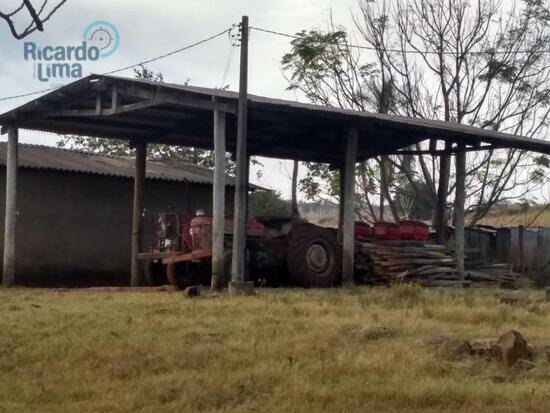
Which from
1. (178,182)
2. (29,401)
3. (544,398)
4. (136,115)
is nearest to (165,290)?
(136,115)

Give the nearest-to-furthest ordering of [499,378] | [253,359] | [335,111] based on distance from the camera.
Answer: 1. [499,378]
2. [253,359]
3. [335,111]

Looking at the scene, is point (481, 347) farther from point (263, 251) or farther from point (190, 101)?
point (263, 251)

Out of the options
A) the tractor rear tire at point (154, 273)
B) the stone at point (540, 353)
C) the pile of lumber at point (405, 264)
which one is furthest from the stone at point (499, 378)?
the tractor rear tire at point (154, 273)

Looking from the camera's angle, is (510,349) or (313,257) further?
(313,257)

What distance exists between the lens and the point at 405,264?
18.2m

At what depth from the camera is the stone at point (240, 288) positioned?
1412 cm

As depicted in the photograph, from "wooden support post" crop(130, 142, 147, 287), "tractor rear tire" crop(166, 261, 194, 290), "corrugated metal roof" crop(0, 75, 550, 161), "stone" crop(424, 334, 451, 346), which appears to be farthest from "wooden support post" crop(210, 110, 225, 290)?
"stone" crop(424, 334, 451, 346)

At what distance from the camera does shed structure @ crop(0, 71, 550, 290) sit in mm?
15469

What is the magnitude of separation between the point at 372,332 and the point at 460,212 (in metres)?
10.5

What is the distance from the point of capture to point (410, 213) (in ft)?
117

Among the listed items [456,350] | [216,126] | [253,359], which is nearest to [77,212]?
[216,126]

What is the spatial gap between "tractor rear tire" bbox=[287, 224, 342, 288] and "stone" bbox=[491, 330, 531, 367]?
847 centimetres

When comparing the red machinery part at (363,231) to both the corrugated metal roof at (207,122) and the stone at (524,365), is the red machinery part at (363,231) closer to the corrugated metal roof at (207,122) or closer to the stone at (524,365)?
the corrugated metal roof at (207,122)

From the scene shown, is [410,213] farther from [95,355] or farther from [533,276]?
[95,355]
